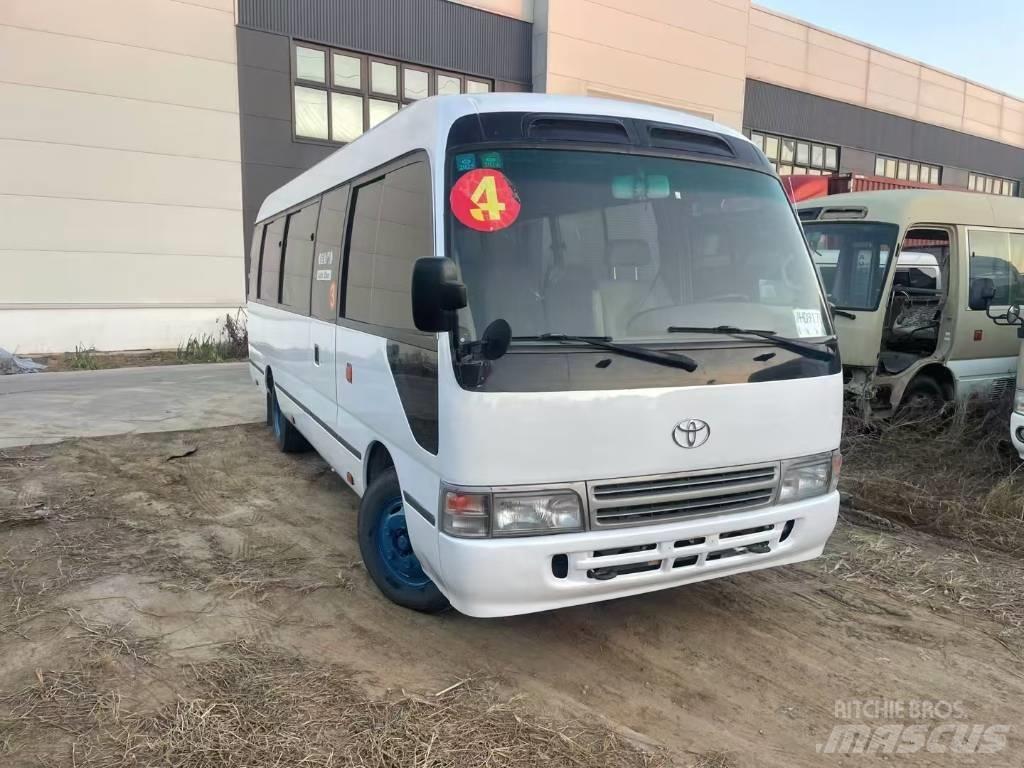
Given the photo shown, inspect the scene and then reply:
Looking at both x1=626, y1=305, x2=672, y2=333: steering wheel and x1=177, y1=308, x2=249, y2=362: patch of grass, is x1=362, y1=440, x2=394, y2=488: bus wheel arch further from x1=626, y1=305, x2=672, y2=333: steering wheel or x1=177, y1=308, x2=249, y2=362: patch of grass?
x1=177, y1=308, x2=249, y2=362: patch of grass

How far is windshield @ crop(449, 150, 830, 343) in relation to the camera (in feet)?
10.2

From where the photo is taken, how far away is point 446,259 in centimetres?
287

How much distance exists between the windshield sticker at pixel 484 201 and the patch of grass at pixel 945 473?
3965 mm

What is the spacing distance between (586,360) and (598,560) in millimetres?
846

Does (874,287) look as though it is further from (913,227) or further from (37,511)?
(37,511)

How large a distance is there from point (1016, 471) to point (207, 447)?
7351 millimetres

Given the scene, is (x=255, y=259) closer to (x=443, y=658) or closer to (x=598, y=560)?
(x=443, y=658)

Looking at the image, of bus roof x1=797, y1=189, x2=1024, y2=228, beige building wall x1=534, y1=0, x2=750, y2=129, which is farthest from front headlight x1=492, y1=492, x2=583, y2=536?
beige building wall x1=534, y1=0, x2=750, y2=129

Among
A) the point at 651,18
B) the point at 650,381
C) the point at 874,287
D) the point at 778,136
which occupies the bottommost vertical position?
the point at 650,381

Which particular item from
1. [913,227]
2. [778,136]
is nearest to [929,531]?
[913,227]

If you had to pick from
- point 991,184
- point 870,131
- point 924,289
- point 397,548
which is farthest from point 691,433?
point 991,184

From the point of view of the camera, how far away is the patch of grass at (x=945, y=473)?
515 cm

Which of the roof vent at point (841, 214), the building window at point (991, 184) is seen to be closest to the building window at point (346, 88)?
the roof vent at point (841, 214)

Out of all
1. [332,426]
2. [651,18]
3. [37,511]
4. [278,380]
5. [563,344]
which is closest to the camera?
[563,344]
